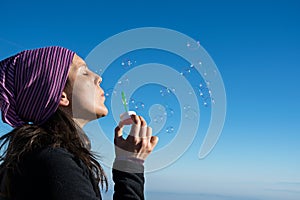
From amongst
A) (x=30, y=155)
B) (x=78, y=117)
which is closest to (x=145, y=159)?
(x=78, y=117)

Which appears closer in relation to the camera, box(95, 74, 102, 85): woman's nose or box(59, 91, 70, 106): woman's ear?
box(59, 91, 70, 106): woman's ear

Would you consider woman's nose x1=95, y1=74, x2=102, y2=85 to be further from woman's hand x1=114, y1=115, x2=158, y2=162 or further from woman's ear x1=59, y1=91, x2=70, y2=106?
woman's hand x1=114, y1=115, x2=158, y2=162

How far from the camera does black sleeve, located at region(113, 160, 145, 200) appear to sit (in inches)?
123

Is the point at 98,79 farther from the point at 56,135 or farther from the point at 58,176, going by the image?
the point at 58,176

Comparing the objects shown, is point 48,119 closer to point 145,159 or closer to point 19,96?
point 19,96

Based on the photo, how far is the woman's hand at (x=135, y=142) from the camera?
334 cm

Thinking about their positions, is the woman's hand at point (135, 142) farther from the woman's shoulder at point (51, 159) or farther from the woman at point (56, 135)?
the woman's shoulder at point (51, 159)

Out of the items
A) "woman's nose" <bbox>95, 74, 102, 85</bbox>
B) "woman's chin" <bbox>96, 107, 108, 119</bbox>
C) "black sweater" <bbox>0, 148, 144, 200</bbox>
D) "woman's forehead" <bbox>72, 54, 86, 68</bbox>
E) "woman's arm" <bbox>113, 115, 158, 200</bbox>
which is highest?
"woman's forehead" <bbox>72, 54, 86, 68</bbox>

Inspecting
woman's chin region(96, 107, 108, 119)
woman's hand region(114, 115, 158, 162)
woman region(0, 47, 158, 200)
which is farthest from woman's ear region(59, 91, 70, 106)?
woman's hand region(114, 115, 158, 162)

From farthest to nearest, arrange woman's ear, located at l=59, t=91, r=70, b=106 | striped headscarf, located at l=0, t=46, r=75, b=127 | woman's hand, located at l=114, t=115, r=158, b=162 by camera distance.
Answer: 1. woman's hand, located at l=114, t=115, r=158, b=162
2. woman's ear, located at l=59, t=91, r=70, b=106
3. striped headscarf, located at l=0, t=46, r=75, b=127

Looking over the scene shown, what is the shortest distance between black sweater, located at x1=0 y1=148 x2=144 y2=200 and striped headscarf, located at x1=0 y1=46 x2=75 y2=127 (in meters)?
0.55

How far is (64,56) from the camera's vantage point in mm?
3266

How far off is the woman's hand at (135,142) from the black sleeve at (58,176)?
30.2 inches

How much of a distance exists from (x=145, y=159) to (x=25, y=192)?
A: 3.73 feet
